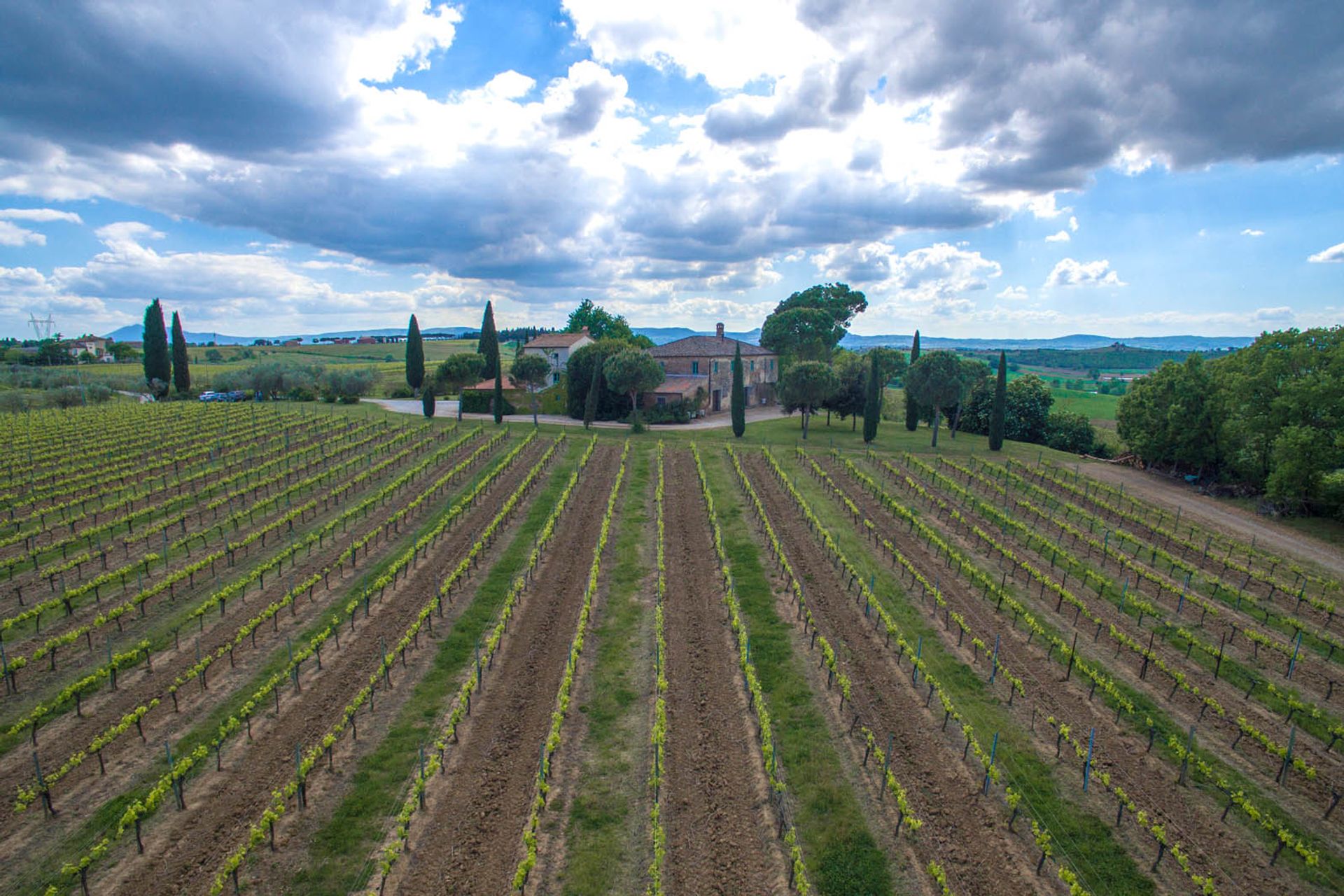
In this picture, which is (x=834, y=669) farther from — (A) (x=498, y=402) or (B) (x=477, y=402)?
(B) (x=477, y=402)

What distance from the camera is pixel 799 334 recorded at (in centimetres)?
7369

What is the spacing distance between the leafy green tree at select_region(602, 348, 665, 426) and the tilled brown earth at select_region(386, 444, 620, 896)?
99.4 ft

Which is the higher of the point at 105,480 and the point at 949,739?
the point at 105,480

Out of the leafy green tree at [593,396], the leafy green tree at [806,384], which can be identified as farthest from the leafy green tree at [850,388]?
the leafy green tree at [593,396]

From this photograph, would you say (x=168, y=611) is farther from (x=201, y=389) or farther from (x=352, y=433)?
(x=201, y=389)

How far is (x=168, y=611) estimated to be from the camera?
62.3ft

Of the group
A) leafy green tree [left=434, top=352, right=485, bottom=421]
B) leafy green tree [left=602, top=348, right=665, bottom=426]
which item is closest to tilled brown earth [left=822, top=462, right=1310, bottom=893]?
leafy green tree [left=602, top=348, right=665, bottom=426]

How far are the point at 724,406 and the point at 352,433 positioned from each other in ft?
114

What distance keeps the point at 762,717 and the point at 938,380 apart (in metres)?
36.7

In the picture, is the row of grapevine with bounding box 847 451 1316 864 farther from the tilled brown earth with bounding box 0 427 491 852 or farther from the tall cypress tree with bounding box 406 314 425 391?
the tall cypress tree with bounding box 406 314 425 391

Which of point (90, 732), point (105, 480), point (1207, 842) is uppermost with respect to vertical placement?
point (105, 480)

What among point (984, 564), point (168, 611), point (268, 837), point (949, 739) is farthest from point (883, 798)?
point (168, 611)

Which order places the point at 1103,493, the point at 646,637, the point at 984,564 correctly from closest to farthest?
1. the point at 646,637
2. the point at 984,564
3. the point at 1103,493

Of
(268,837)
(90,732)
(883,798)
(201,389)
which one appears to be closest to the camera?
(268,837)
